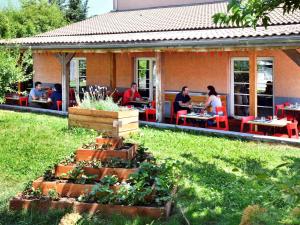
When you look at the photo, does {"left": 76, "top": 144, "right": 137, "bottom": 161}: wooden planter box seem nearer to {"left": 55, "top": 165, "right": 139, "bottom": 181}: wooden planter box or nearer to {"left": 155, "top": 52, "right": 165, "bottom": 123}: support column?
{"left": 55, "top": 165, "right": 139, "bottom": 181}: wooden planter box

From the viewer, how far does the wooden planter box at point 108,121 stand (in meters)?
10.5

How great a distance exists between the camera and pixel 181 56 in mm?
16438

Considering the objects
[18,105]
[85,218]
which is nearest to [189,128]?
[85,218]

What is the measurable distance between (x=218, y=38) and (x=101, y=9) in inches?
1929

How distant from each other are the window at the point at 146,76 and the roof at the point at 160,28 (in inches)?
53.3

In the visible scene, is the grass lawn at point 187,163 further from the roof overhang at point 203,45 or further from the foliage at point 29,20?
the foliage at point 29,20

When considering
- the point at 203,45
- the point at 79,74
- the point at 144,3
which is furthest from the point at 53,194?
the point at 144,3

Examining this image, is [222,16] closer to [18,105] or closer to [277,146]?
[277,146]

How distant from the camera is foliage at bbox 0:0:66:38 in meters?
Result: 29.1

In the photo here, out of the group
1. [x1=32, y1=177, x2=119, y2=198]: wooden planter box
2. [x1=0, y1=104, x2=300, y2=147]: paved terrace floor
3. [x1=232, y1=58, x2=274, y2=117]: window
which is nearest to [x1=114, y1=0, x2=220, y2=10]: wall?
[x1=232, y1=58, x2=274, y2=117]: window

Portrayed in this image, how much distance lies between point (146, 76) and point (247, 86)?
15.0 ft


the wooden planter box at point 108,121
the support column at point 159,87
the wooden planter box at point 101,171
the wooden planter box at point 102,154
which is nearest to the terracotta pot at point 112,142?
the wooden planter box at point 102,154

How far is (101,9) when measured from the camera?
191 feet

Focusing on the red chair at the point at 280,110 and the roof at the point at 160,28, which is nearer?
the roof at the point at 160,28
